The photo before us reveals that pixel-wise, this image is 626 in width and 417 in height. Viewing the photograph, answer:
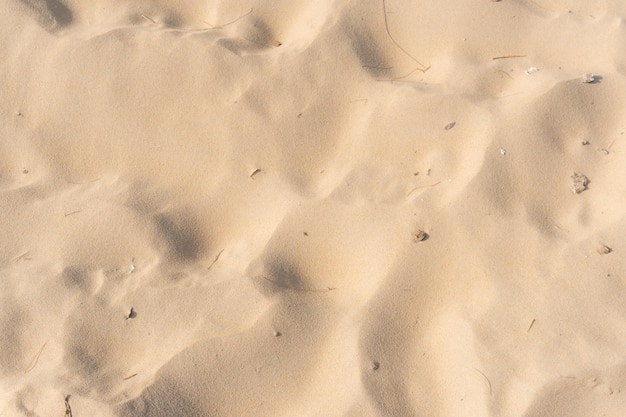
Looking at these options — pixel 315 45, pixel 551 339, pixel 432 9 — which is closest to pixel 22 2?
pixel 315 45

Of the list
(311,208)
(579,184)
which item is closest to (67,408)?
(311,208)

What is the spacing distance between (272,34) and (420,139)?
2.36 ft

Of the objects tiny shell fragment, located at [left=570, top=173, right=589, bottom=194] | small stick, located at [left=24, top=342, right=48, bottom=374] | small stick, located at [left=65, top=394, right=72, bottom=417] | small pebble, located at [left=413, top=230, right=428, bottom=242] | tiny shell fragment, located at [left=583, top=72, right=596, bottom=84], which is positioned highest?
tiny shell fragment, located at [left=583, top=72, right=596, bottom=84]

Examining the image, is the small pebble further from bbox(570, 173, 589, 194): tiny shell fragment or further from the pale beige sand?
bbox(570, 173, 589, 194): tiny shell fragment

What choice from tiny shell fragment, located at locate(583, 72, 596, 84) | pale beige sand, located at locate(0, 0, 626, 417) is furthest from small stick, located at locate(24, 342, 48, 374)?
tiny shell fragment, located at locate(583, 72, 596, 84)

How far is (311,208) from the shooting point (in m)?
1.98

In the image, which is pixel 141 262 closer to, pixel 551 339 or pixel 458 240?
pixel 458 240

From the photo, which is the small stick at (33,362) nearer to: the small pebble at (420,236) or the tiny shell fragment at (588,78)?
the small pebble at (420,236)

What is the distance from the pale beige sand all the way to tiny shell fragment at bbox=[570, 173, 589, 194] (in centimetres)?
3

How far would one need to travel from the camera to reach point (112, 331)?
1.88m

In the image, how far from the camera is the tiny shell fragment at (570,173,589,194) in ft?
6.43

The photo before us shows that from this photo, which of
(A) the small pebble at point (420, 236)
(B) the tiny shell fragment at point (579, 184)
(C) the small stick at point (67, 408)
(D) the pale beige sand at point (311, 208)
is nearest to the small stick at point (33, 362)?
(D) the pale beige sand at point (311, 208)

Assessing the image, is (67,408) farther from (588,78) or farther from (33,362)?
(588,78)

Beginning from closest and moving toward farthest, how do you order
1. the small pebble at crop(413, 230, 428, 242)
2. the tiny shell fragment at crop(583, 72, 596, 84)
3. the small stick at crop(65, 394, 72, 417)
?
the small stick at crop(65, 394, 72, 417), the small pebble at crop(413, 230, 428, 242), the tiny shell fragment at crop(583, 72, 596, 84)
